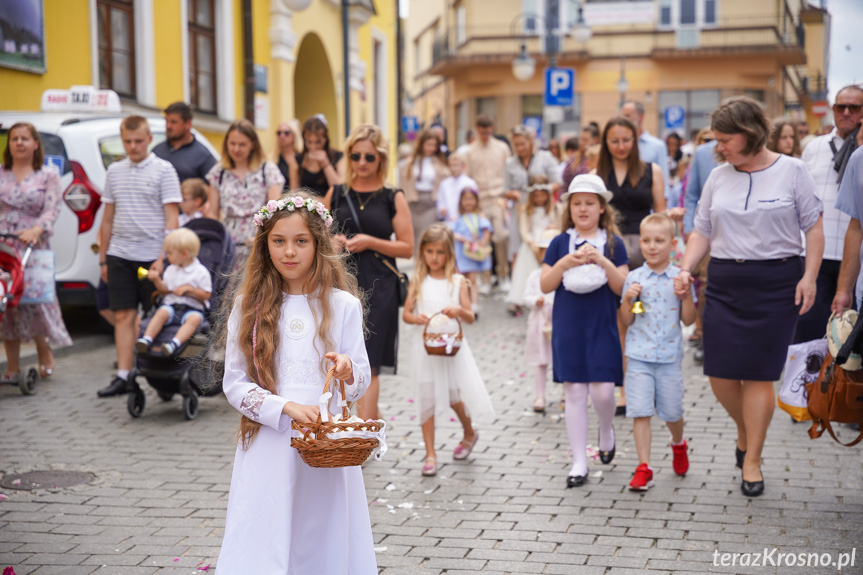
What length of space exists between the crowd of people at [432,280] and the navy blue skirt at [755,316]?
0.03ft

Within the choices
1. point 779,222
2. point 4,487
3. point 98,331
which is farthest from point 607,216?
point 98,331

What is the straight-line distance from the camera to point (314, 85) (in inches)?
943

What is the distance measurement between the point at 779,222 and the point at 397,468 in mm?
2628

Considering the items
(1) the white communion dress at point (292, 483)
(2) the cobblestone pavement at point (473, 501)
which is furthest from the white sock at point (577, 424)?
(1) the white communion dress at point (292, 483)

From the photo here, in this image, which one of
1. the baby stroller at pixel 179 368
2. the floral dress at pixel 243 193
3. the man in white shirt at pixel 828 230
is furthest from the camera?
the floral dress at pixel 243 193

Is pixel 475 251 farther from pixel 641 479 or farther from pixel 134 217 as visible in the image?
pixel 641 479

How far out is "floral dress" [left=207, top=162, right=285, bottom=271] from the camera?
27.0 ft

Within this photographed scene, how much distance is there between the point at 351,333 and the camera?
386 centimetres

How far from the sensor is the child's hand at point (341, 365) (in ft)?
11.9

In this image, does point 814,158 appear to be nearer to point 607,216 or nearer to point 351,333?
point 607,216

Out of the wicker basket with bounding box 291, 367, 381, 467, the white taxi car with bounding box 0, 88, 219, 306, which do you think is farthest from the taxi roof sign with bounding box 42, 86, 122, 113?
the wicker basket with bounding box 291, 367, 381, 467

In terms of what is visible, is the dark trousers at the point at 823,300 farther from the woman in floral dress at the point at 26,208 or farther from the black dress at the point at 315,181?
the woman in floral dress at the point at 26,208

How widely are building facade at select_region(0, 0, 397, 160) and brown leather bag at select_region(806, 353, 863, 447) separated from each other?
1013cm

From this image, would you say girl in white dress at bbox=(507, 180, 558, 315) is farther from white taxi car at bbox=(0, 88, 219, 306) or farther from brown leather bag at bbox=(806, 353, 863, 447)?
brown leather bag at bbox=(806, 353, 863, 447)
